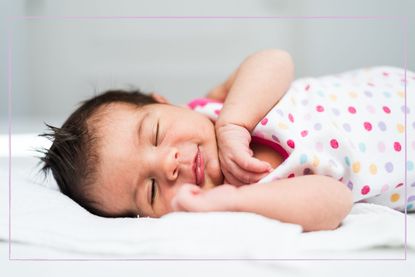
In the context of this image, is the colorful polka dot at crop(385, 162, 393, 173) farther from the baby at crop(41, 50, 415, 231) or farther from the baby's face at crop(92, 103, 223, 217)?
the baby's face at crop(92, 103, 223, 217)

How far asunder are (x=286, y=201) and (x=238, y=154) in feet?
0.45

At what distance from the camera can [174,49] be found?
1.89m

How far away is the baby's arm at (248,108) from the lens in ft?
2.84

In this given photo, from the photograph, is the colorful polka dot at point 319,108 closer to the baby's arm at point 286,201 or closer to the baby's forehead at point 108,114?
the baby's arm at point 286,201

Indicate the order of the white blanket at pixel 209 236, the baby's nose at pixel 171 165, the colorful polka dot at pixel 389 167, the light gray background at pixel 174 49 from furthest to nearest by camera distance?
the light gray background at pixel 174 49
the colorful polka dot at pixel 389 167
the baby's nose at pixel 171 165
the white blanket at pixel 209 236

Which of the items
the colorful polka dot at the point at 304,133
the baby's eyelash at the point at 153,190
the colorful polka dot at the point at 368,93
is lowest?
the baby's eyelash at the point at 153,190

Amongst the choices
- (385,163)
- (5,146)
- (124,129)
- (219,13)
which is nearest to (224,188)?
(124,129)

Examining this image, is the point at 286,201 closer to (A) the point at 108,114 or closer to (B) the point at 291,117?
(B) the point at 291,117

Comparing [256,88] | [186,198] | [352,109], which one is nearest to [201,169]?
[186,198]

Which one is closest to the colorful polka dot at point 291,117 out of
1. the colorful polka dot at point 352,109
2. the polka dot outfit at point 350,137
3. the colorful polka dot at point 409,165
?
the polka dot outfit at point 350,137

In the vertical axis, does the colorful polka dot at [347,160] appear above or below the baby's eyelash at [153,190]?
above

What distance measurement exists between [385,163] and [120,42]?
1.21 metres

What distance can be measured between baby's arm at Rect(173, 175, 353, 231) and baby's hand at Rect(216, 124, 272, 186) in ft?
0.23

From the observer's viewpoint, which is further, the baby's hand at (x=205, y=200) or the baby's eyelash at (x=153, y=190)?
the baby's eyelash at (x=153, y=190)
